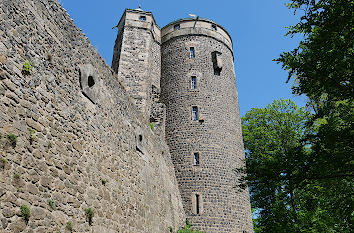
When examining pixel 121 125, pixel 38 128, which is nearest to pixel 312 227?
pixel 121 125

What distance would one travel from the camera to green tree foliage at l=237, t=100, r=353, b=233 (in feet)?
23.6

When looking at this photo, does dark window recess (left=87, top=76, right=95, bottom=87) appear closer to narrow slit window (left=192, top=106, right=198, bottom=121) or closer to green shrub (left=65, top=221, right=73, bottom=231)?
green shrub (left=65, top=221, right=73, bottom=231)

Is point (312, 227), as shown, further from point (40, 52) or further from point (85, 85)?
point (40, 52)

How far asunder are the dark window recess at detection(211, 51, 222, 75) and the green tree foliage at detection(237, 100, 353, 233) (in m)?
5.38

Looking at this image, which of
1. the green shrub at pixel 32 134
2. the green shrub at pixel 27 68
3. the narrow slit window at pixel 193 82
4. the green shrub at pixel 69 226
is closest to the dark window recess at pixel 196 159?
the narrow slit window at pixel 193 82

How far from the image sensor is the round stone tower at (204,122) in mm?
15375

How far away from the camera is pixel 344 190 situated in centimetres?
866

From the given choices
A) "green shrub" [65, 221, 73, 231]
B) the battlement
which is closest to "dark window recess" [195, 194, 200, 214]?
"green shrub" [65, 221, 73, 231]

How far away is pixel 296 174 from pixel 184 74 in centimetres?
1267

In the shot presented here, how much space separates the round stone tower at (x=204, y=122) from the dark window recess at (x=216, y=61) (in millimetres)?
39

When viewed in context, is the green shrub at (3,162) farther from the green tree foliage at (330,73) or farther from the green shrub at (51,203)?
the green tree foliage at (330,73)

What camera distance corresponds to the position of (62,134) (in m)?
6.42

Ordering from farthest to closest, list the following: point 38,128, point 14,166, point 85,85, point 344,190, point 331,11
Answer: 1. point 344,190
2. point 85,85
3. point 331,11
4. point 38,128
5. point 14,166

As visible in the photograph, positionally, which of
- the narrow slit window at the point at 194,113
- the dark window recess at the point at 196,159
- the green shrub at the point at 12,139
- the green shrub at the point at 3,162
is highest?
the narrow slit window at the point at 194,113
